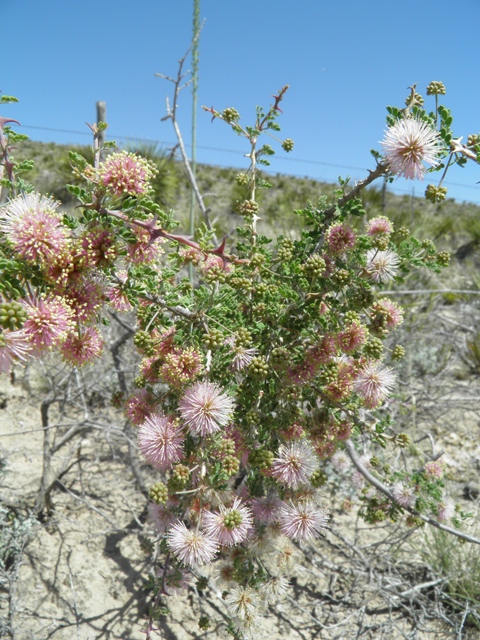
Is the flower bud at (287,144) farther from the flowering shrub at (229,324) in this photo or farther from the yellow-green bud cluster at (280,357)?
the yellow-green bud cluster at (280,357)

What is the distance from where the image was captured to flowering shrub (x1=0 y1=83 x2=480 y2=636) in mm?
958

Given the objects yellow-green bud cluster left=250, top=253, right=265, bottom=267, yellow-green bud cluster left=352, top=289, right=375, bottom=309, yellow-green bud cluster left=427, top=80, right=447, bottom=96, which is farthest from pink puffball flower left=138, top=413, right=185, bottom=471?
yellow-green bud cluster left=427, top=80, right=447, bottom=96

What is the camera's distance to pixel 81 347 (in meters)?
1.14

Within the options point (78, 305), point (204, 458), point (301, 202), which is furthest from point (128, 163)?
point (301, 202)

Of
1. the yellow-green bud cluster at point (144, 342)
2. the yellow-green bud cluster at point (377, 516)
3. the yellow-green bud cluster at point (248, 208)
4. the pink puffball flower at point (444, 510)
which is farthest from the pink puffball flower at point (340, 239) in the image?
the pink puffball flower at point (444, 510)

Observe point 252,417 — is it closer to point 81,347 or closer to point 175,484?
point 175,484

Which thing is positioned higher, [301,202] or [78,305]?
[301,202]

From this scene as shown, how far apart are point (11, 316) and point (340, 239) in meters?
1.00

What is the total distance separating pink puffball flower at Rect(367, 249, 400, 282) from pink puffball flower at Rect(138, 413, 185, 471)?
87 centimetres

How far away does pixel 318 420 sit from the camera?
1.42m

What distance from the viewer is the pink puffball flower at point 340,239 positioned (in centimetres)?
132

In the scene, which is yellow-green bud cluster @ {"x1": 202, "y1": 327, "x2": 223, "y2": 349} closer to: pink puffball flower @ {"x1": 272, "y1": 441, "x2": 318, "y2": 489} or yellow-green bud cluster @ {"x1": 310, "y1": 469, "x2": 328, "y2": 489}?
pink puffball flower @ {"x1": 272, "y1": 441, "x2": 318, "y2": 489}

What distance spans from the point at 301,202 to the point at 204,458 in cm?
411

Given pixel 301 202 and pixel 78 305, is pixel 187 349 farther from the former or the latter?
pixel 301 202
